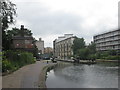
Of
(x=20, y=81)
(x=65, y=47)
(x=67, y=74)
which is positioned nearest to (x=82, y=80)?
(x=67, y=74)

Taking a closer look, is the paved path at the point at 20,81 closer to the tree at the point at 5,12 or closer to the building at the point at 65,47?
the tree at the point at 5,12

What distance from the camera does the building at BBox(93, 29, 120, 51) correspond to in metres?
99.4

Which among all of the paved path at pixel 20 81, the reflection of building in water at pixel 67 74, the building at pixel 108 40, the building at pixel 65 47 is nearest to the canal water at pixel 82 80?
the reflection of building in water at pixel 67 74

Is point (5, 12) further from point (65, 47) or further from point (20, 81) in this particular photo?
point (65, 47)

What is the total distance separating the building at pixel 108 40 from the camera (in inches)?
3915

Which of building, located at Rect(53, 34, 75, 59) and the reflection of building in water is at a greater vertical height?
building, located at Rect(53, 34, 75, 59)

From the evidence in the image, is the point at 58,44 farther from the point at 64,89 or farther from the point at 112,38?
the point at 64,89

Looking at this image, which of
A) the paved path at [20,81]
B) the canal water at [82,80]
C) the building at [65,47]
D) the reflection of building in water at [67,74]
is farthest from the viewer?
the building at [65,47]

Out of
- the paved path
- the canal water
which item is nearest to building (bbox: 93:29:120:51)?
the canal water

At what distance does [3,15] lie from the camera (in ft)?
70.4

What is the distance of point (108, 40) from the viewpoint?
10856 cm

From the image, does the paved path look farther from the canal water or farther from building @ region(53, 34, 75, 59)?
building @ region(53, 34, 75, 59)

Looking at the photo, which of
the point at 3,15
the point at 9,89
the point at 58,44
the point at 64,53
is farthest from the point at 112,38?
the point at 9,89

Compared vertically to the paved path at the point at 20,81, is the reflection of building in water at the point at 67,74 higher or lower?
lower
